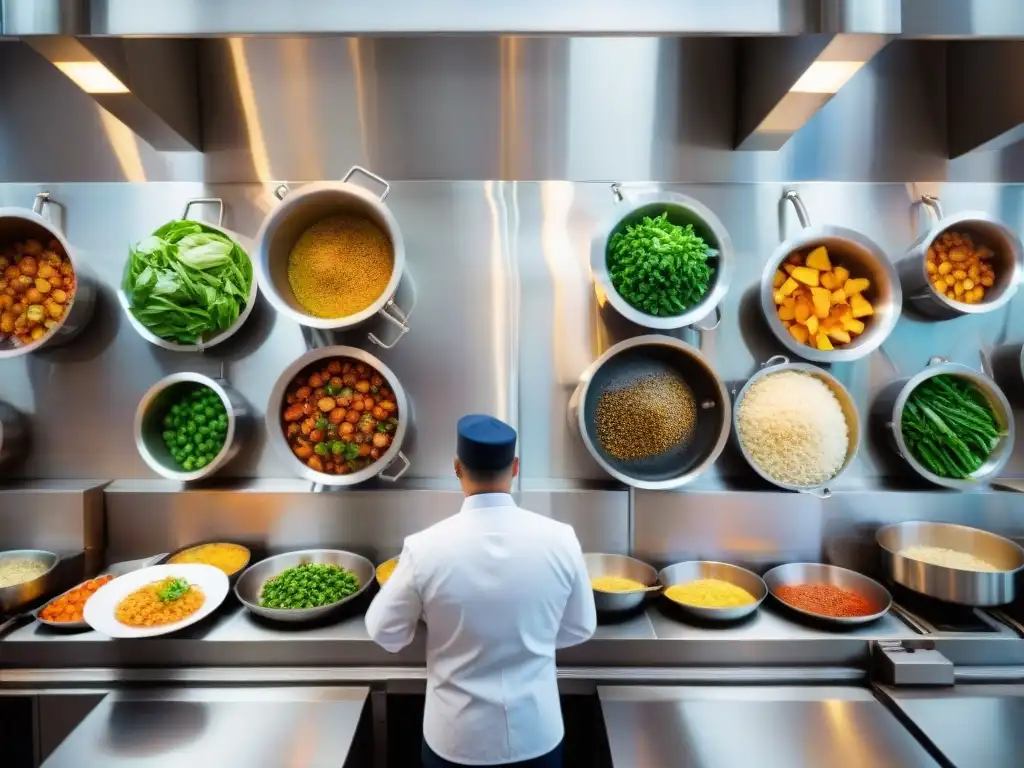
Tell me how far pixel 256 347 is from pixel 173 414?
0.49m

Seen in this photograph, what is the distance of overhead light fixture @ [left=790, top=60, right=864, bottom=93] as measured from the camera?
212cm

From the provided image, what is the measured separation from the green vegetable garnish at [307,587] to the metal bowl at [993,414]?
2502 millimetres

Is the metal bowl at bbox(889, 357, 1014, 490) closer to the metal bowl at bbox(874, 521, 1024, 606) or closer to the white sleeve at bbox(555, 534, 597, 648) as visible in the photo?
the metal bowl at bbox(874, 521, 1024, 606)

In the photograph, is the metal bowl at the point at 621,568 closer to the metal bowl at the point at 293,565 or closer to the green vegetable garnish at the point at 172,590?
the metal bowl at the point at 293,565

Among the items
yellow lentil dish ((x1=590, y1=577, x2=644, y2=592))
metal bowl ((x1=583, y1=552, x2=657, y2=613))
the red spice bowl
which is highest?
metal bowl ((x1=583, y1=552, x2=657, y2=613))

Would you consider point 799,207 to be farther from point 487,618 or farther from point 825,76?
point 487,618

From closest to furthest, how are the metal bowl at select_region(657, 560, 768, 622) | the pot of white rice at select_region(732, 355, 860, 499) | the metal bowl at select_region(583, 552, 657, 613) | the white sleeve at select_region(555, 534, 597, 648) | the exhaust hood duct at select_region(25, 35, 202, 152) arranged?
A: the white sleeve at select_region(555, 534, 597, 648) → the exhaust hood duct at select_region(25, 35, 202, 152) → the metal bowl at select_region(657, 560, 768, 622) → the metal bowl at select_region(583, 552, 657, 613) → the pot of white rice at select_region(732, 355, 860, 499)

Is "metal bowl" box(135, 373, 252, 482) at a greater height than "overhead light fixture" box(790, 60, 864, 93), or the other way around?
"overhead light fixture" box(790, 60, 864, 93)

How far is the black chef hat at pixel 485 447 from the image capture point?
1.71m

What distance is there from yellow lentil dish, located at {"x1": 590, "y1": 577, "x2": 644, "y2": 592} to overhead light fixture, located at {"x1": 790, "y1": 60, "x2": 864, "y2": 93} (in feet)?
6.76

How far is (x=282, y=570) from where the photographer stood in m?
2.58

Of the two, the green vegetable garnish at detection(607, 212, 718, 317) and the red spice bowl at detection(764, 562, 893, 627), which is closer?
the red spice bowl at detection(764, 562, 893, 627)

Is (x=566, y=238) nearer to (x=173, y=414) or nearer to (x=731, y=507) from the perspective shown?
(x=731, y=507)

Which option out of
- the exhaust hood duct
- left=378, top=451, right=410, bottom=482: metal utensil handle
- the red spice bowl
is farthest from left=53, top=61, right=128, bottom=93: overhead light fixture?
the red spice bowl
